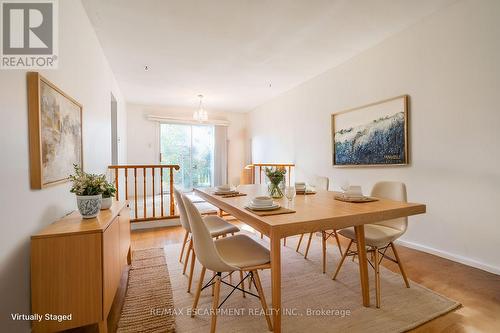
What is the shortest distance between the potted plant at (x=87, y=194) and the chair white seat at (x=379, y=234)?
6.28ft

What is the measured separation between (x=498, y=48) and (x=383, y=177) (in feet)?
5.28

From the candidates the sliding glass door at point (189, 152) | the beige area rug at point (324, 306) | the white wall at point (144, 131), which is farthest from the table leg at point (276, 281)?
the sliding glass door at point (189, 152)

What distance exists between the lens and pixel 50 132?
1514 millimetres

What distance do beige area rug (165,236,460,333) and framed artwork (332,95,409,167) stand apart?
1.50m

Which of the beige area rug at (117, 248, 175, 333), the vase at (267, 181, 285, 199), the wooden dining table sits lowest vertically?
the beige area rug at (117, 248, 175, 333)

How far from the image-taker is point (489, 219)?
6.86 feet

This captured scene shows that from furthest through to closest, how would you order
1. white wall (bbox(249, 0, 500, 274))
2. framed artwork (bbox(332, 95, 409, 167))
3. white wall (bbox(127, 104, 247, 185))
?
white wall (bbox(127, 104, 247, 185)) < framed artwork (bbox(332, 95, 409, 167)) < white wall (bbox(249, 0, 500, 274))

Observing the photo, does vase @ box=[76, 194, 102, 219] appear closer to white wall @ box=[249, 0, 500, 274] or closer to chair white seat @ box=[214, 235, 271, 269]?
chair white seat @ box=[214, 235, 271, 269]

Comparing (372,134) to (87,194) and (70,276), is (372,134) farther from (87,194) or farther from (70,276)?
(70,276)

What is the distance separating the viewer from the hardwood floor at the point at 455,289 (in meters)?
1.42

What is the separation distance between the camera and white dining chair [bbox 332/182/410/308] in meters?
1.66

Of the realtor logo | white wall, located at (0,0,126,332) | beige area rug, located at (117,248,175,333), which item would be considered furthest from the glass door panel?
the realtor logo

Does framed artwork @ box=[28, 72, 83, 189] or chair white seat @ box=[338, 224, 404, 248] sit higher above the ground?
framed artwork @ box=[28, 72, 83, 189]

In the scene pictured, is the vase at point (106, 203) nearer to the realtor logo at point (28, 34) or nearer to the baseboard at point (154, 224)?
the realtor logo at point (28, 34)
